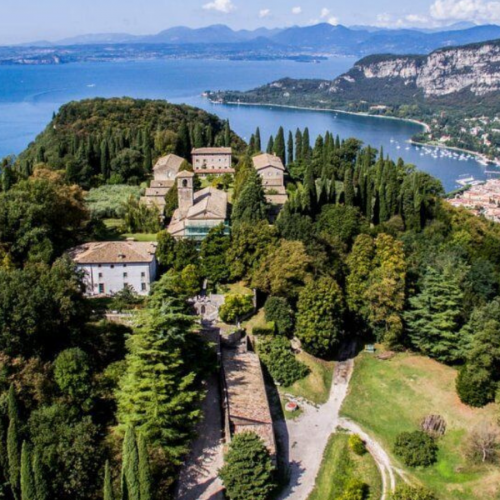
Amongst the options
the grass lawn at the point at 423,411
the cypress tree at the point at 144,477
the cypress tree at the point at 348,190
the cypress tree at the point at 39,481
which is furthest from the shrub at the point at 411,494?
the cypress tree at the point at 348,190

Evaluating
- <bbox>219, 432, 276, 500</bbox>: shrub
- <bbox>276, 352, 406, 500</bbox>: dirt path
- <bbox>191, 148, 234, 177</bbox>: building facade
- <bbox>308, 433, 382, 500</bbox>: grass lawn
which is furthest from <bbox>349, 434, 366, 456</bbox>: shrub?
<bbox>191, 148, 234, 177</bbox>: building facade

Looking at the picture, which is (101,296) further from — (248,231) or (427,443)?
(427,443)

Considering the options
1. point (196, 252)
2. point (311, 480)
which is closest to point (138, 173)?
point (196, 252)

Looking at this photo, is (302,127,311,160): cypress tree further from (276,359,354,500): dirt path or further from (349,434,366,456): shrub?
(349,434,366,456): shrub

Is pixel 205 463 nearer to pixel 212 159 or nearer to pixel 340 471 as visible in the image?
pixel 340 471

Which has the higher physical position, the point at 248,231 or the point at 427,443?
the point at 248,231

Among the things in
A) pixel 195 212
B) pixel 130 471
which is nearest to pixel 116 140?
pixel 195 212
